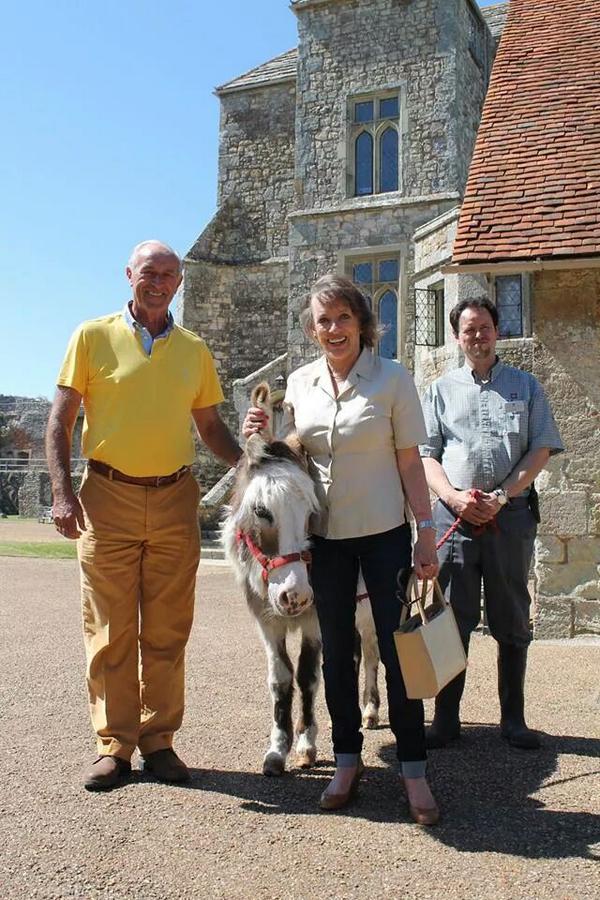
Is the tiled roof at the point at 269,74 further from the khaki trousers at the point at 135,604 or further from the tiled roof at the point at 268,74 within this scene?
the khaki trousers at the point at 135,604

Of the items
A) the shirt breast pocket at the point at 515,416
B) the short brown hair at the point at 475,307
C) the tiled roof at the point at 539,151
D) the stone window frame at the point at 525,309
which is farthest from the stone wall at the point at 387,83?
the shirt breast pocket at the point at 515,416

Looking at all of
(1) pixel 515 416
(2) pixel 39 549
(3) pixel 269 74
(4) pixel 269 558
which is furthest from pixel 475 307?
(3) pixel 269 74

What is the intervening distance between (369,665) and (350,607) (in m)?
1.52

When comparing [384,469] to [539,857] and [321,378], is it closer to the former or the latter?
[321,378]

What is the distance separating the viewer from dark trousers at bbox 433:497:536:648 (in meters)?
4.17

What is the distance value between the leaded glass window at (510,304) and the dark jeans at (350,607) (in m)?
4.54

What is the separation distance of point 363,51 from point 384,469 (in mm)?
14482

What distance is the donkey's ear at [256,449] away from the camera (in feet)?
11.3

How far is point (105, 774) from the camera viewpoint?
345 cm

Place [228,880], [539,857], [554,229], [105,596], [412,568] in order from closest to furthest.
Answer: [228,880]
[539,857]
[412,568]
[105,596]
[554,229]

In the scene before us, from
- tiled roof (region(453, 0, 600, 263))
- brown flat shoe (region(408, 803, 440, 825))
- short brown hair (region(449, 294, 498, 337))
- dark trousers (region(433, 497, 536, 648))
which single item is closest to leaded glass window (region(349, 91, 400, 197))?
tiled roof (region(453, 0, 600, 263))

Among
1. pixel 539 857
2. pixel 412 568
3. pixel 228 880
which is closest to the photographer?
pixel 228 880

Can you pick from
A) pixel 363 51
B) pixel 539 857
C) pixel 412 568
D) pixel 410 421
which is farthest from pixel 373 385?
pixel 363 51

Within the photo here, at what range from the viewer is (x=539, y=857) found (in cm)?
284
